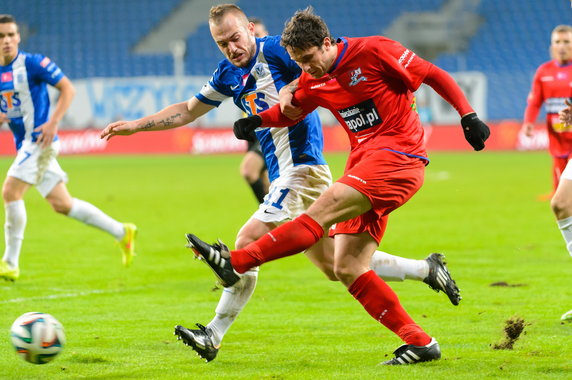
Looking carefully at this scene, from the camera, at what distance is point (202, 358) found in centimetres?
533

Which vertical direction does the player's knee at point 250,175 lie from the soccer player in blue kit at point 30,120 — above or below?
below

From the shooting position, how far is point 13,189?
8.59 meters

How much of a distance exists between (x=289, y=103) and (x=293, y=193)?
63 centimetres

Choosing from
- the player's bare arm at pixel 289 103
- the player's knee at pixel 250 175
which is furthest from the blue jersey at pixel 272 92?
the player's knee at pixel 250 175

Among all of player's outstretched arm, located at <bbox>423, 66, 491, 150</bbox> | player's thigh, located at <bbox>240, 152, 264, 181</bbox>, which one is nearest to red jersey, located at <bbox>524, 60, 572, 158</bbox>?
player's thigh, located at <bbox>240, 152, 264, 181</bbox>

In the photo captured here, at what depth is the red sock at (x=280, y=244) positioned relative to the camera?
14.9ft

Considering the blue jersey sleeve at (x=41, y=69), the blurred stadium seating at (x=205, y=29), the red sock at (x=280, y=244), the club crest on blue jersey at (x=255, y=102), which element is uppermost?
the club crest on blue jersey at (x=255, y=102)

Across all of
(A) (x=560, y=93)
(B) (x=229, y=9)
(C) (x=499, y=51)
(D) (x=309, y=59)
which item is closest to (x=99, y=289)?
(B) (x=229, y=9)

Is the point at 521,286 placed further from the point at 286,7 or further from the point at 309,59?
the point at 286,7

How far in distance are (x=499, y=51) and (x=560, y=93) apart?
2435cm

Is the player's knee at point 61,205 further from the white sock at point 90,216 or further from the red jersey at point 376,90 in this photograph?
the red jersey at point 376,90

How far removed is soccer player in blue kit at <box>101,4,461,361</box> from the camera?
217 inches

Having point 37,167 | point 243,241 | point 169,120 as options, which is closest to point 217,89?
point 169,120

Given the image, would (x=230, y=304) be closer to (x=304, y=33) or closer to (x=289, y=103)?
(x=289, y=103)
